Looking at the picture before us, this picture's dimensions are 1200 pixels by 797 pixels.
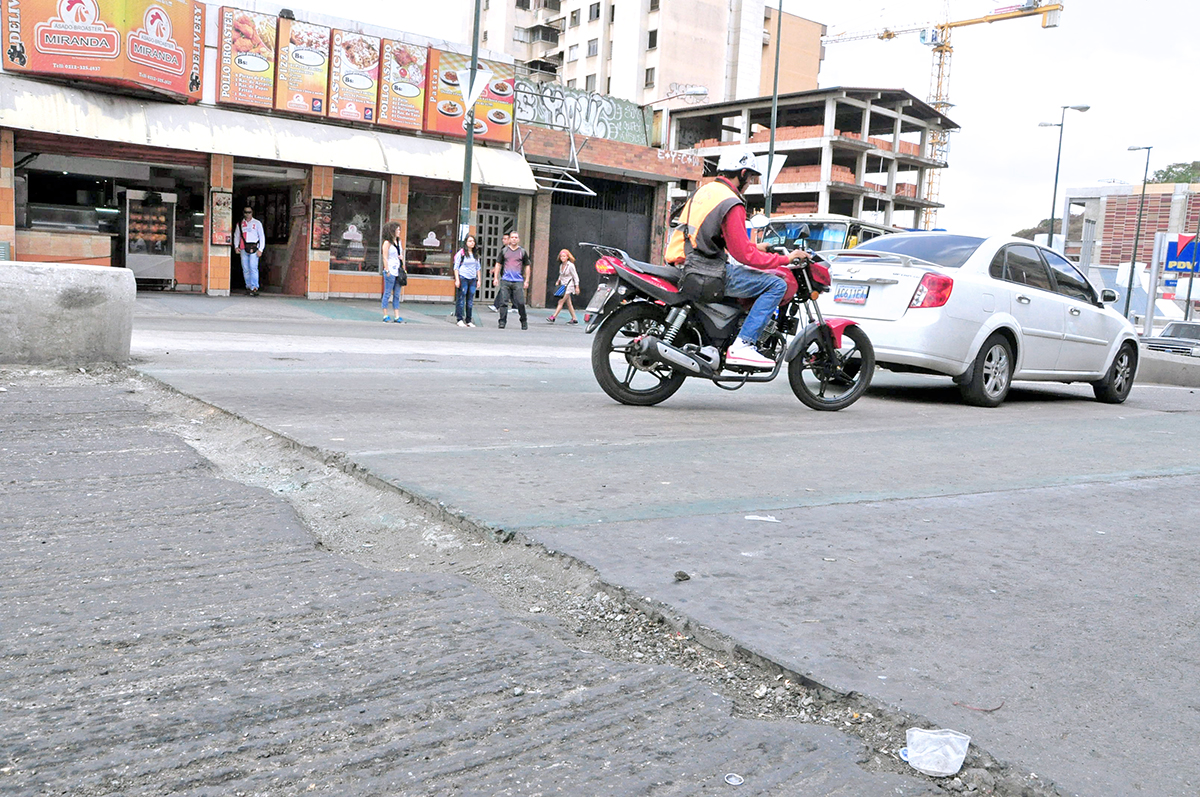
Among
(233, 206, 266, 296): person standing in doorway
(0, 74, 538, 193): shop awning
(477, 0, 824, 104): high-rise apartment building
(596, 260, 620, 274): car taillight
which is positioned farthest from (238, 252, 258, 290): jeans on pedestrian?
(477, 0, 824, 104): high-rise apartment building

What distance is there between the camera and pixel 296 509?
3793 mm

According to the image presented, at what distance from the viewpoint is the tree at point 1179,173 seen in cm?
10369

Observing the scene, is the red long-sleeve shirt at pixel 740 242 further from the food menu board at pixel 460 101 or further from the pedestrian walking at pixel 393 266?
the food menu board at pixel 460 101

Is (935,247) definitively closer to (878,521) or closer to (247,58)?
(878,521)

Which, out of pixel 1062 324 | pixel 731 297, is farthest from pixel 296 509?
pixel 1062 324

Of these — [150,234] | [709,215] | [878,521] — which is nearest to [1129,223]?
[150,234]

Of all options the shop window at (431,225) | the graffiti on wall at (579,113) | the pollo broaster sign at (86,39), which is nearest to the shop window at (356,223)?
the shop window at (431,225)

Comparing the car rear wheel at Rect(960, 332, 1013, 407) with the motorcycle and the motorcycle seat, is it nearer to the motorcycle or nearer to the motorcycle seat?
the motorcycle

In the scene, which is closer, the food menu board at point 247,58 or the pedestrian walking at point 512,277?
the pedestrian walking at point 512,277

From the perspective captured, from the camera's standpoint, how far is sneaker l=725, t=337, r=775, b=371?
6.87 m

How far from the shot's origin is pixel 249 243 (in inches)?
866

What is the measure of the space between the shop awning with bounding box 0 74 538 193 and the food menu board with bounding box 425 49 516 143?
15.9 inches

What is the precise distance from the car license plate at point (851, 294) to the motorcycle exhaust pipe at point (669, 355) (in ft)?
8.08

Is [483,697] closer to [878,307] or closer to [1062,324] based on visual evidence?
[878,307]
